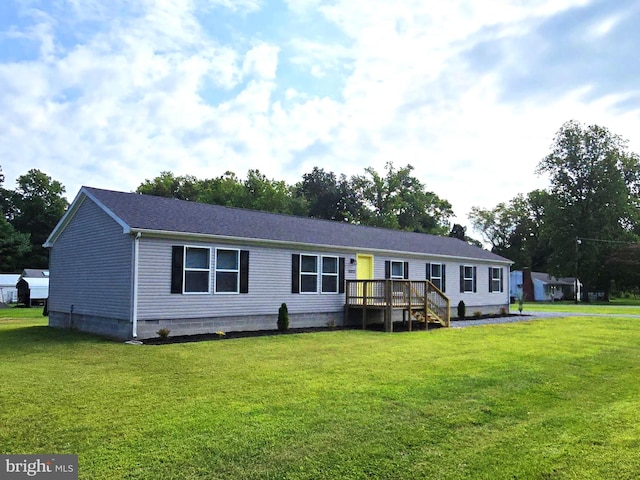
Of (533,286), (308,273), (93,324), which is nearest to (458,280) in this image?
(308,273)

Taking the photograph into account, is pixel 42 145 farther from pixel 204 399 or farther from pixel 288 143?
pixel 204 399

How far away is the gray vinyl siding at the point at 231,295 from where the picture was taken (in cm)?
1206

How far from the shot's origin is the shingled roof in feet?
42.1

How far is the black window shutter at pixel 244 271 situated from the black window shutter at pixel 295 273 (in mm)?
1823

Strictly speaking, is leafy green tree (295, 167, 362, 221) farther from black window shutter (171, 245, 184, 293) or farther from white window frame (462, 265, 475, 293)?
black window shutter (171, 245, 184, 293)

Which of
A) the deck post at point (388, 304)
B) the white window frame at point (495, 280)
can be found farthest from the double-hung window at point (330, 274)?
the white window frame at point (495, 280)

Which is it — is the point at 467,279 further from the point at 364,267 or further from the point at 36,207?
the point at 36,207

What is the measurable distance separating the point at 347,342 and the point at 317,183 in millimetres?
42889

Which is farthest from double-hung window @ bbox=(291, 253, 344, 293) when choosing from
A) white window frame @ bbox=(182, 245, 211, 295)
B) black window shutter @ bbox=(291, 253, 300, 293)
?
white window frame @ bbox=(182, 245, 211, 295)

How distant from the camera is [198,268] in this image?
13047mm

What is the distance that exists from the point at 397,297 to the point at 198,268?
22.5ft

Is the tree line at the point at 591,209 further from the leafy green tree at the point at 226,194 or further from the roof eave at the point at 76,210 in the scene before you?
the roof eave at the point at 76,210

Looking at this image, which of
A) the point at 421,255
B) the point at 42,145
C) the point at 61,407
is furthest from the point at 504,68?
the point at 42,145

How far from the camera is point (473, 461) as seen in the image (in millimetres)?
4070
